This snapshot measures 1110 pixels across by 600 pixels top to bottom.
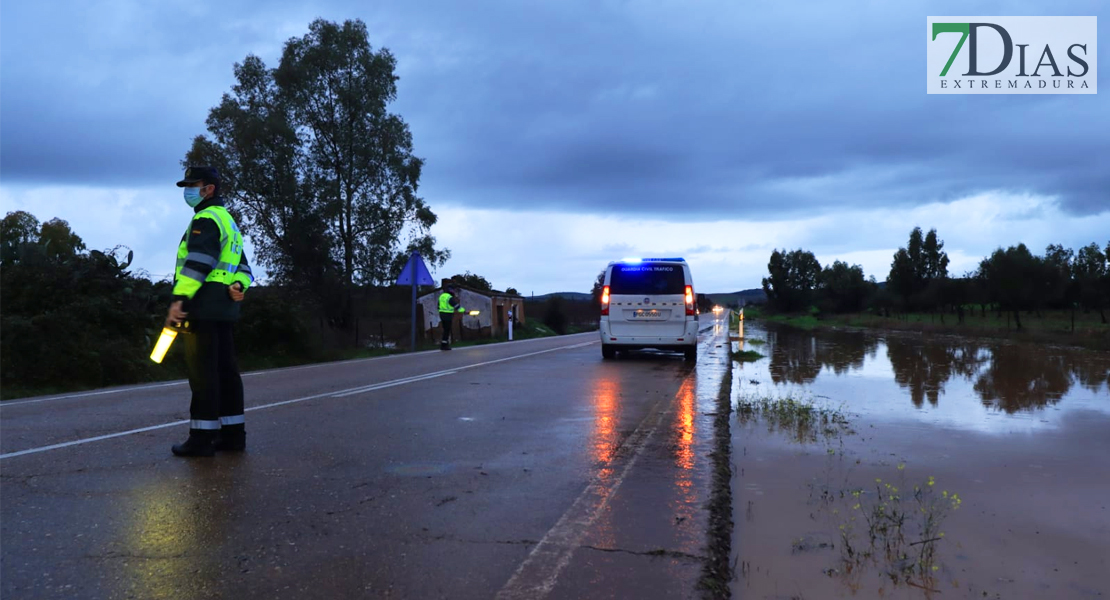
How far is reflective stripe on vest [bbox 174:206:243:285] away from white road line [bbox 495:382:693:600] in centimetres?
296

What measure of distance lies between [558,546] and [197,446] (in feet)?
10.1

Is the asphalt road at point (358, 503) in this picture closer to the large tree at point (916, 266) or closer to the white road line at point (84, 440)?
the white road line at point (84, 440)

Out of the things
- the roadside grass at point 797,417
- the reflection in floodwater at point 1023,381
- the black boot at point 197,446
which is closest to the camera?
the black boot at point 197,446

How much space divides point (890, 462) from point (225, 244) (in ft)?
18.4

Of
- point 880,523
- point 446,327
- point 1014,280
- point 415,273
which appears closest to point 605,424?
point 880,523

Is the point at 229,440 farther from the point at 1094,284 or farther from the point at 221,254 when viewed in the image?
the point at 1094,284

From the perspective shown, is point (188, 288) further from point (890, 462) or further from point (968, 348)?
point (968, 348)

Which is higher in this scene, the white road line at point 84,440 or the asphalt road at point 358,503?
the white road line at point 84,440

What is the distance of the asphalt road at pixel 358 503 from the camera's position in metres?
3.29

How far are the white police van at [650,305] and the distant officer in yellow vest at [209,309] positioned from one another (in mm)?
10887

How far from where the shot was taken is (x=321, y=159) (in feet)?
104

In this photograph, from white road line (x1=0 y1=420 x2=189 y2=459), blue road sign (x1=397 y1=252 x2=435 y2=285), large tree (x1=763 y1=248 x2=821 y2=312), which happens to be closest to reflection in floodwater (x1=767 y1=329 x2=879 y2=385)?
blue road sign (x1=397 y1=252 x2=435 y2=285)

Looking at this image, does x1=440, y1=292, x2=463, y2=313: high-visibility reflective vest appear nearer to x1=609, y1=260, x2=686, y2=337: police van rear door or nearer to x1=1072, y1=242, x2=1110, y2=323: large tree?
x1=609, y1=260, x2=686, y2=337: police van rear door

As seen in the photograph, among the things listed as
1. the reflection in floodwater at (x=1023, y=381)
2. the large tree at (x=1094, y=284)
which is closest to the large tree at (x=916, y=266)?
the large tree at (x=1094, y=284)
